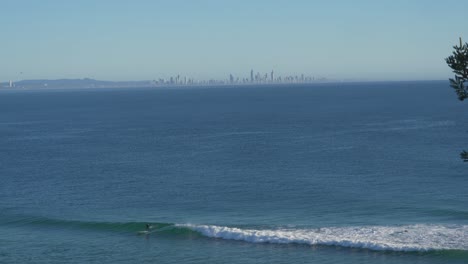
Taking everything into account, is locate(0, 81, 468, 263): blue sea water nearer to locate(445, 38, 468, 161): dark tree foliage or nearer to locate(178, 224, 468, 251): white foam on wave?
locate(178, 224, 468, 251): white foam on wave

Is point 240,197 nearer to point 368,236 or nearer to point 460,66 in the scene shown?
point 368,236

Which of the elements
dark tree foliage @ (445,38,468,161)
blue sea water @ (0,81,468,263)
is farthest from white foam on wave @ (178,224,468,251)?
dark tree foliage @ (445,38,468,161)

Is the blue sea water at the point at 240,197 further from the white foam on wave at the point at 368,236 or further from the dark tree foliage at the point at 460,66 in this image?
the dark tree foliage at the point at 460,66

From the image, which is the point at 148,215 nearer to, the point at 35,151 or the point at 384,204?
the point at 384,204

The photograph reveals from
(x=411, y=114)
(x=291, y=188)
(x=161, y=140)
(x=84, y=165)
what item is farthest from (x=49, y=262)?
(x=411, y=114)

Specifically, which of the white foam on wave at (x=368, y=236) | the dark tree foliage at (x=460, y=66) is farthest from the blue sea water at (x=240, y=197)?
the dark tree foliage at (x=460, y=66)
